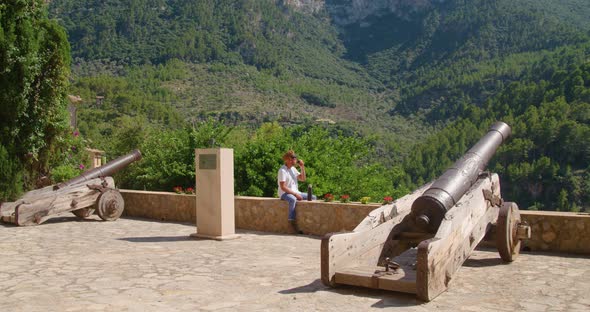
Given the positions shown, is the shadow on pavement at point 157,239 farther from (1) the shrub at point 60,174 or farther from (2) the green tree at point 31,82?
(1) the shrub at point 60,174

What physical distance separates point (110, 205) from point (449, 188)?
7206mm

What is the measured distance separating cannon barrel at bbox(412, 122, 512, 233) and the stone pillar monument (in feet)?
11.0

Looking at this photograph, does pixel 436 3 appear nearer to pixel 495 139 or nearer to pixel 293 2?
pixel 293 2

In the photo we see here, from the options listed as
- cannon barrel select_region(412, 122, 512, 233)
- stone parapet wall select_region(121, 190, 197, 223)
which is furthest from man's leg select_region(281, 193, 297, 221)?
cannon barrel select_region(412, 122, 512, 233)

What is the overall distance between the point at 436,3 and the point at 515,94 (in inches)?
2706

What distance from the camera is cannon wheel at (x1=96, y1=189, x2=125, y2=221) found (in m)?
11.4

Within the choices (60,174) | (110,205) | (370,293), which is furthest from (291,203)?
(60,174)

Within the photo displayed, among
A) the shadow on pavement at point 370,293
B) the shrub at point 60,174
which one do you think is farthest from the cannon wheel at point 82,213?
the shadow on pavement at point 370,293

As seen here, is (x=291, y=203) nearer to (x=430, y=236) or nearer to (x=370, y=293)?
(x=430, y=236)

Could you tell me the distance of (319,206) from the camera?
9234 millimetres

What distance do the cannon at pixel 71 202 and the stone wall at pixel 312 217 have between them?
0.73 metres

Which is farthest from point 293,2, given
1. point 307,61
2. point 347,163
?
point 347,163

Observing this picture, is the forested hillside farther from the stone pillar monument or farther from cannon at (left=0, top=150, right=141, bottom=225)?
the stone pillar monument

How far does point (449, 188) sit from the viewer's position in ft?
20.7
